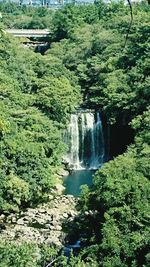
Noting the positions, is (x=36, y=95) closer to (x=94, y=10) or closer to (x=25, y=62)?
(x=25, y=62)

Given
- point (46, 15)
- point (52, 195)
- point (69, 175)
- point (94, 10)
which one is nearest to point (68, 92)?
point (69, 175)

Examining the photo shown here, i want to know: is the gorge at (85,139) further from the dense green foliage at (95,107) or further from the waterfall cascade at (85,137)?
the dense green foliage at (95,107)

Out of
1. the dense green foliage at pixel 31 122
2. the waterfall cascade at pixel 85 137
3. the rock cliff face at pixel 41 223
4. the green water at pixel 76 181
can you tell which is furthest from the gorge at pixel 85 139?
the rock cliff face at pixel 41 223

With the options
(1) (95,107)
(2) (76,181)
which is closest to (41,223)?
(2) (76,181)

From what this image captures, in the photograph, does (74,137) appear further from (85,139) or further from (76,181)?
(76,181)

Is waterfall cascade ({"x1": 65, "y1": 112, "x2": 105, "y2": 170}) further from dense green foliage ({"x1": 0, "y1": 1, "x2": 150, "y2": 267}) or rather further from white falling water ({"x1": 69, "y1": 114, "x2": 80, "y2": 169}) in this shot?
dense green foliage ({"x1": 0, "y1": 1, "x2": 150, "y2": 267})

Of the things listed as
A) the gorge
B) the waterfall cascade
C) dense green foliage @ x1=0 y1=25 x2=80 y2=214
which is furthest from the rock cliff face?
the waterfall cascade

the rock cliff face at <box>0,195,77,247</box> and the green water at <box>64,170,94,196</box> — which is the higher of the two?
the green water at <box>64,170,94,196</box>
